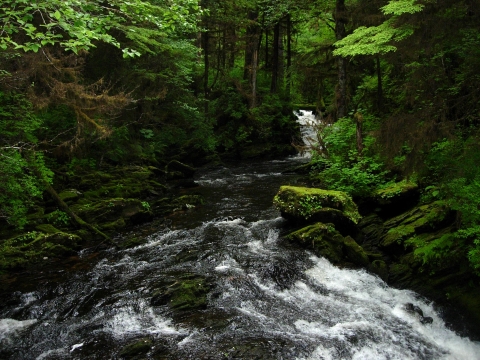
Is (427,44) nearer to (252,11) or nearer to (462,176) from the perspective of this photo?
(462,176)

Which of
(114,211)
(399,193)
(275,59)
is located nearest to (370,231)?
(399,193)

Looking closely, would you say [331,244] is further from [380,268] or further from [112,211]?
[112,211]

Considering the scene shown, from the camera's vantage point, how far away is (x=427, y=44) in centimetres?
869

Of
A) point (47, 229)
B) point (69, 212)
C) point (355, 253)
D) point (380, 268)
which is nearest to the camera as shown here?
point (380, 268)

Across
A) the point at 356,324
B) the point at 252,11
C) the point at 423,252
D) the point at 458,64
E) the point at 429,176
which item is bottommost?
the point at 356,324

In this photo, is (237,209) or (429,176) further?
(237,209)

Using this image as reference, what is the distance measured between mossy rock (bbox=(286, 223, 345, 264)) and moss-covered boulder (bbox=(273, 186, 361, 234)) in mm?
417

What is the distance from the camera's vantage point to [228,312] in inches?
307

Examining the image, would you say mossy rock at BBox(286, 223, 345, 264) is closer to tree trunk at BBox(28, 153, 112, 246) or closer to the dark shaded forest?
the dark shaded forest

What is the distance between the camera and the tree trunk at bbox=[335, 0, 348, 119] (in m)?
16.4

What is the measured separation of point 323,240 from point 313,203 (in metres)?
1.41

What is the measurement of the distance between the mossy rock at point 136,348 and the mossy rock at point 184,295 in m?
1.19

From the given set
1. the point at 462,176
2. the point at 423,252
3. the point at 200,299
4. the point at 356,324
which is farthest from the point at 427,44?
the point at 200,299

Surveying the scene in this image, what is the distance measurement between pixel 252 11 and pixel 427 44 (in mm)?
20016
